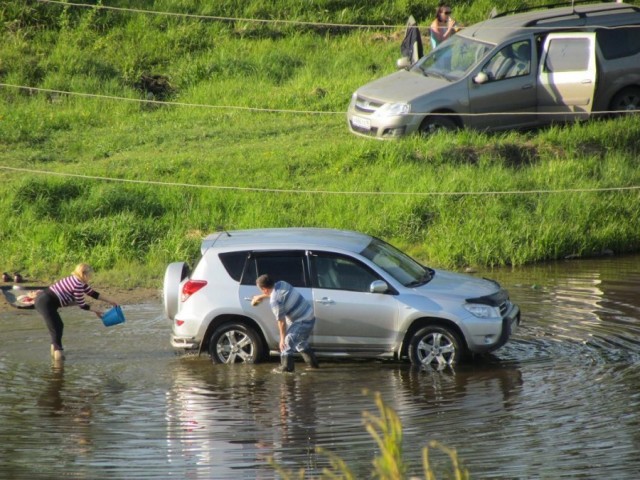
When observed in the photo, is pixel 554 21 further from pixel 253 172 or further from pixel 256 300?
pixel 256 300

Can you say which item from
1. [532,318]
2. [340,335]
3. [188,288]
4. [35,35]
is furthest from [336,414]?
[35,35]

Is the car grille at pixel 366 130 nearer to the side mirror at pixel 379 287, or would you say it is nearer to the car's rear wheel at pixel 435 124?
the car's rear wheel at pixel 435 124

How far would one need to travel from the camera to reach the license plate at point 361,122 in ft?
71.4

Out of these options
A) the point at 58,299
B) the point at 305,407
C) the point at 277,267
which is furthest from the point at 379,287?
the point at 58,299

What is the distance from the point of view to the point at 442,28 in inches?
991

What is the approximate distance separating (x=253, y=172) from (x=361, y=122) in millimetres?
2306

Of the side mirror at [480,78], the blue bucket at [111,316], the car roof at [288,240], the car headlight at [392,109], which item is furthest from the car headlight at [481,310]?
the side mirror at [480,78]

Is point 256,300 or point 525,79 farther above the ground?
point 525,79

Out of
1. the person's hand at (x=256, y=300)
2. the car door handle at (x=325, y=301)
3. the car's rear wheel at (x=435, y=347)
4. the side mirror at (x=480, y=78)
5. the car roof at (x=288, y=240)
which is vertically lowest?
the car's rear wheel at (x=435, y=347)

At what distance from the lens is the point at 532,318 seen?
15273 millimetres

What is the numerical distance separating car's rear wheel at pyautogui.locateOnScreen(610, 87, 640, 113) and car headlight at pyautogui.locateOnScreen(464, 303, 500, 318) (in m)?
10.4

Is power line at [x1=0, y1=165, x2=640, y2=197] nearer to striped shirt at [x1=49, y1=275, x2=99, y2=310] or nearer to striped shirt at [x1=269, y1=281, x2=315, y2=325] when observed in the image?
striped shirt at [x1=49, y1=275, x2=99, y2=310]

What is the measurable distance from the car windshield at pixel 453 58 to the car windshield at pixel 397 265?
27.3 feet

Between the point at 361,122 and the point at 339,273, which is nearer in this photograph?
the point at 339,273
